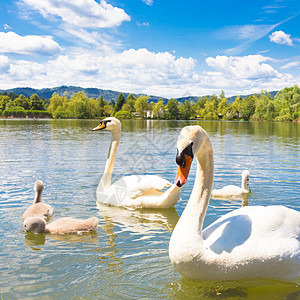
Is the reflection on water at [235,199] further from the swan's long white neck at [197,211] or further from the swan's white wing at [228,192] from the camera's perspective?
the swan's long white neck at [197,211]

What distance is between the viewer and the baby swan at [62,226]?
5.89m

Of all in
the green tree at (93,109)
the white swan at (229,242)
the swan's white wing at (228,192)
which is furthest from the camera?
the green tree at (93,109)

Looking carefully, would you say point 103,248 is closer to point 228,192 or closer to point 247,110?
point 228,192

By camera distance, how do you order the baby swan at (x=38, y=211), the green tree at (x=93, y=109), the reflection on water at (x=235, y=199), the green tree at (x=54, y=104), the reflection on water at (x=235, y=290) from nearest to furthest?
1. the reflection on water at (x=235, y=290)
2. the baby swan at (x=38, y=211)
3. the reflection on water at (x=235, y=199)
4. the green tree at (x=93, y=109)
5. the green tree at (x=54, y=104)

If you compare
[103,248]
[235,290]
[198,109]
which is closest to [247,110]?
[198,109]

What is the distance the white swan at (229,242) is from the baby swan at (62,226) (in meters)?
2.38

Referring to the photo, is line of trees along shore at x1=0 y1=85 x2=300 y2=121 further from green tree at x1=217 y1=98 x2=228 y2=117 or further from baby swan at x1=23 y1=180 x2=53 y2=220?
baby swan at x1=23 y1=180 x2=53 y2=220

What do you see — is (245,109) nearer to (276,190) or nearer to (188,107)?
(188,107)

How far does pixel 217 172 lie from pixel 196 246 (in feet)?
26.7

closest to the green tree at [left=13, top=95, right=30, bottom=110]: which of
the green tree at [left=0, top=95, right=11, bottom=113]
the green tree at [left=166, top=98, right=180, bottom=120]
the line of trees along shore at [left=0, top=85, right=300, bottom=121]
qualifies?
the line of trees along shore at [left=0, top=85, right=300, bottom=121]

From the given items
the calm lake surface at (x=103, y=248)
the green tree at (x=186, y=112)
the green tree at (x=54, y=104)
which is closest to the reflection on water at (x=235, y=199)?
the calm lake surface at (x=103, y=248)

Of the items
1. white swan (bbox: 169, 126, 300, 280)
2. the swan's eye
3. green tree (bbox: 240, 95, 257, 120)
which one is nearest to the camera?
the swan's eye

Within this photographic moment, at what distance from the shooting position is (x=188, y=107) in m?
109

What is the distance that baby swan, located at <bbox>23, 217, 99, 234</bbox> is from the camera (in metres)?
5.89
